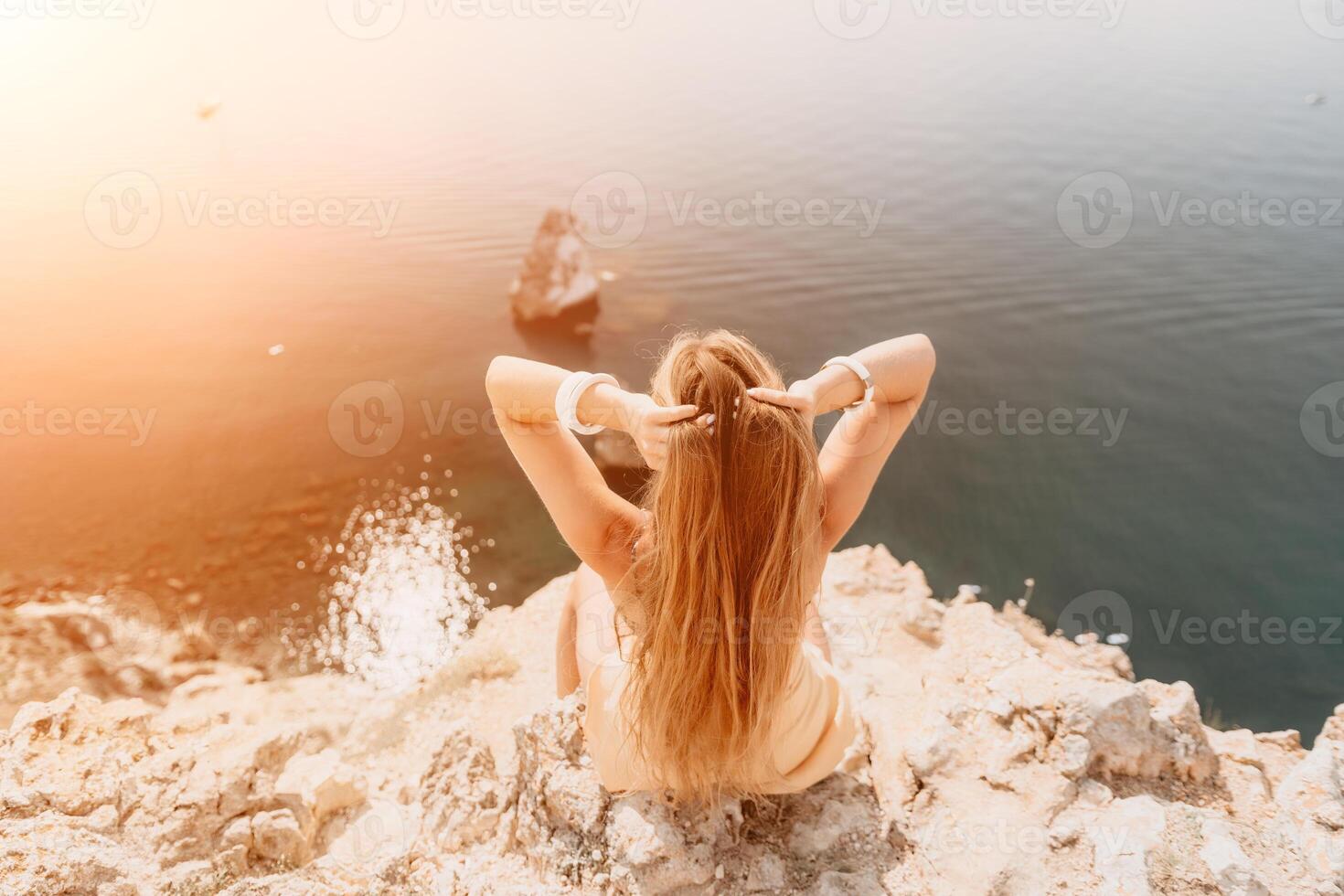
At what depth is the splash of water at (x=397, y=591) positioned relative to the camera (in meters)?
4.61

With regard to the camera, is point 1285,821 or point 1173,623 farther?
point 1173,623

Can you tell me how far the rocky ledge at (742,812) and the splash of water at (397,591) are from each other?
1805 mm

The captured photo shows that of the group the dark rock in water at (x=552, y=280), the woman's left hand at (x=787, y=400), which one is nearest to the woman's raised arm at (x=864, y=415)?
the woman's left hand at (x=787, y=400)

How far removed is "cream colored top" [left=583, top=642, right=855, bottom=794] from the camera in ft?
6.23

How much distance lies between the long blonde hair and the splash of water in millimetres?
3081

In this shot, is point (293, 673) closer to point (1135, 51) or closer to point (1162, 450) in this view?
point (1162, 450)

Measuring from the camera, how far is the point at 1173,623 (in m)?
4.84

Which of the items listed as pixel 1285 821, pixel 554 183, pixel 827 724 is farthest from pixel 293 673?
pixel 554 183

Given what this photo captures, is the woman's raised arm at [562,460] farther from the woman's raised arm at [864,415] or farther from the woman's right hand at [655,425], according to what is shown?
the woman's raised arm at [864,415]

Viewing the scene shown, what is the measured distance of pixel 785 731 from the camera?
1923mm

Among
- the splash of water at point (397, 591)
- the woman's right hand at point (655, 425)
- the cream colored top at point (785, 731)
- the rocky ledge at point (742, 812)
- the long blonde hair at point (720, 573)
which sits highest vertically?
the woman's right hand at point (655, 425)

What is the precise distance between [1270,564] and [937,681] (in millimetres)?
4494

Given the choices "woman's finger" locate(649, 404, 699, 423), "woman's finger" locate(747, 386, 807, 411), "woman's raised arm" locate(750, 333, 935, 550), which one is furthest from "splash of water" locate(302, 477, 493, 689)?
"woman's finger" locate(747, 386, 807, 411)

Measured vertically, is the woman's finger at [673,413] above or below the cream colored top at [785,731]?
above
